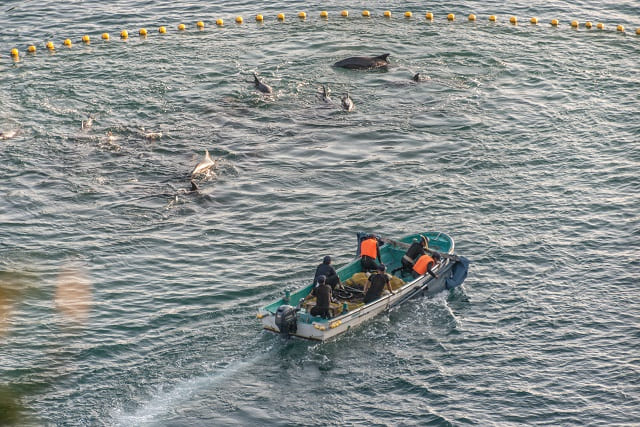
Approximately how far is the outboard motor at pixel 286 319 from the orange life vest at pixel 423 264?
4.54 metres

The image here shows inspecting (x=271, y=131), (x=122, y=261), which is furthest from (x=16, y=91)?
(x=122, y=261)

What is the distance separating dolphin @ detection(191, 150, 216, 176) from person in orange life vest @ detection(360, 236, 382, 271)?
28.9ft

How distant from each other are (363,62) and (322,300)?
70.3ft

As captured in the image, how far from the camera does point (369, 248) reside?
95.5 ft

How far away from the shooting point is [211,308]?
27984 mm

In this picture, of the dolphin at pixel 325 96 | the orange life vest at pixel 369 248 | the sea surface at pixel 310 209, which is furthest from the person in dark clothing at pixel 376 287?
the dolphin at pixel 325 96

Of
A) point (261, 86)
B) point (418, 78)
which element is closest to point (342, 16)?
point (418, 78)

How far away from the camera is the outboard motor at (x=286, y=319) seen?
84.3ft

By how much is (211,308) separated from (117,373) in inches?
154

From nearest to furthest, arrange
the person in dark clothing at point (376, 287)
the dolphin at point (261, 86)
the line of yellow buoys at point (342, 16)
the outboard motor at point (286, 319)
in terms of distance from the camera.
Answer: the outboard motor at point (286, 319)
the person in dark clothing at point (376, 287)
the dolphin at point (261, 86)
the line of yellow buoys at point (342, 16)

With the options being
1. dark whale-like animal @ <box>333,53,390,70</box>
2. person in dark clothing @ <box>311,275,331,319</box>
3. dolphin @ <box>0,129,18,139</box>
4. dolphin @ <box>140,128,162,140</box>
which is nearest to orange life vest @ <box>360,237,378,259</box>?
person in dark clothing @ <box>311,275,331,319</box>

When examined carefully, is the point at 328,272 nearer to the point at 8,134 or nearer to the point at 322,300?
the point at 322,300

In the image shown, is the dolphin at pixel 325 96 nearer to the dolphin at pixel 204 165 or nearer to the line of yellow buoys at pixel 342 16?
the dolphin at pixel 204 165

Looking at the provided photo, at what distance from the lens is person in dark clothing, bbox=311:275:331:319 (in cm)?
2630
